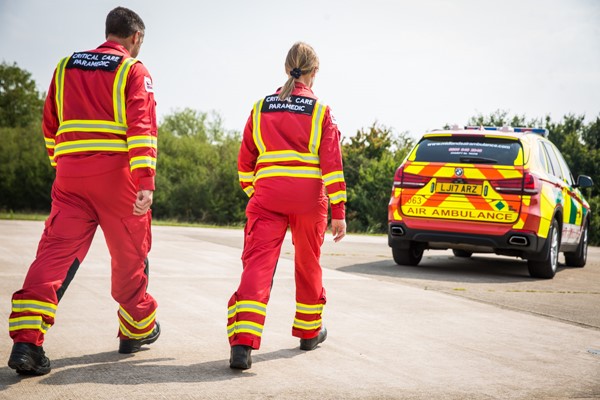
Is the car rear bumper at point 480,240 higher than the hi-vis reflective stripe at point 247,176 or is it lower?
lower

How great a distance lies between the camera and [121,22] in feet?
14.8

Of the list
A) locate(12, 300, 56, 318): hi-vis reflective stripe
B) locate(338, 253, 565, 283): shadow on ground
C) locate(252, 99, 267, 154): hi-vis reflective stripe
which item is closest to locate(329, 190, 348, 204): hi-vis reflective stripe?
locate(252, 99, 267, 154): hi-vis reflective stripe

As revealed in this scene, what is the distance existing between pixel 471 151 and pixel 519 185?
743 millimetres

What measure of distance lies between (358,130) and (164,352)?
32208mm

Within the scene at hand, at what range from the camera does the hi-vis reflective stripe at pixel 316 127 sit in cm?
470

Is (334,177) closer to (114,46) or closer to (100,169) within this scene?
(100,169)

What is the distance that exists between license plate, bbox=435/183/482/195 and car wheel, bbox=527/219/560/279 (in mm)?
1148

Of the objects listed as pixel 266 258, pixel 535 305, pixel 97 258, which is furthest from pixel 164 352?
pixel 97 258

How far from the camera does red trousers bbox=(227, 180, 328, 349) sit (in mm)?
4484

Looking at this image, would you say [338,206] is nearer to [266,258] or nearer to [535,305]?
[266,258]

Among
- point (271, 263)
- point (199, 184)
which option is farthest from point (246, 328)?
point (199, 184)

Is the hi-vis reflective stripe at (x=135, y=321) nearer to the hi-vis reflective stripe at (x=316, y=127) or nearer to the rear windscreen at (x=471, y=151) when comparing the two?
the hi-vis reflective stripe at (x=316, y=127)

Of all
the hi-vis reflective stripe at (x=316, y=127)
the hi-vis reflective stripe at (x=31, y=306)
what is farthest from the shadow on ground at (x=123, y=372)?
the hi-vis reflective stripe at (x=316, y=127)

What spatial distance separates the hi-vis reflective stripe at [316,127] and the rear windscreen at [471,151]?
529 cm
